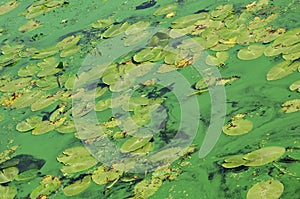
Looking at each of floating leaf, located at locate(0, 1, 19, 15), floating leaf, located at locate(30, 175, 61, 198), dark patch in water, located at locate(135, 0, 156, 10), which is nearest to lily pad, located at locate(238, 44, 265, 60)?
dark patch in water, located at locate(135, 0, 156, 10)

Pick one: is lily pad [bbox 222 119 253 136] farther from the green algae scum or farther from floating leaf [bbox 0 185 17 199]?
floating leaf [bbox 0 185 17 199]

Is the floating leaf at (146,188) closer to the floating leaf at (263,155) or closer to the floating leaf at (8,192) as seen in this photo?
the floating leaf at (263,155)

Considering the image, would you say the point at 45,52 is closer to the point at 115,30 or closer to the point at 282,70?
the point at 115,30

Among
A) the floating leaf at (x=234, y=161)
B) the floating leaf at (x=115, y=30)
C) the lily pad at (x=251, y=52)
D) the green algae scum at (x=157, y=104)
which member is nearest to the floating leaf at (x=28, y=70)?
the green algae scum at (x=157, y=104)

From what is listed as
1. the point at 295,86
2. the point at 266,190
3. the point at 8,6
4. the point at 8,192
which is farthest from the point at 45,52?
the point at 266,190

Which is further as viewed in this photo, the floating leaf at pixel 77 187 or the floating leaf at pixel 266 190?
the floating leaf at pixel 77 187

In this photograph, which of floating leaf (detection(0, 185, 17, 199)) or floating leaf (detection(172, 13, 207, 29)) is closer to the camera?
floating leaf (detection(0, 185, 17, 199))

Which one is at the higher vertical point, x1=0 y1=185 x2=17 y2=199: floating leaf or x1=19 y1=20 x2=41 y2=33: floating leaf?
x1=19 y1=20 x2=41 y2=33: floating leaf

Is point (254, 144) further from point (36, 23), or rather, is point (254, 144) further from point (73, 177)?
point (36, 23)
